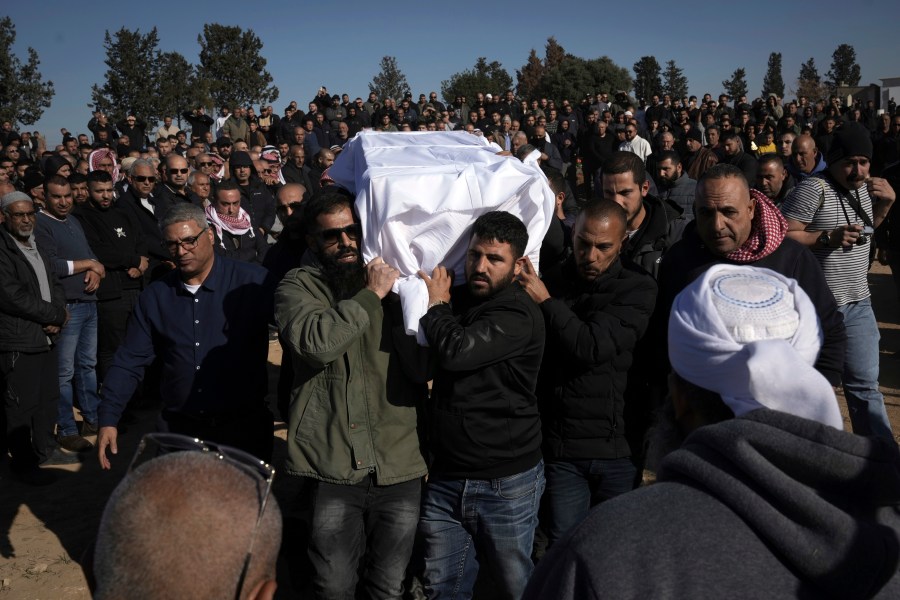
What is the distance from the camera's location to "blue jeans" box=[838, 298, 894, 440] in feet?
14.3

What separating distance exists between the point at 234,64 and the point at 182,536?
4538 cm

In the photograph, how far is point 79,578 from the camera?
14.3ft

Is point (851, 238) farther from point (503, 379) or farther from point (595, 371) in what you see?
point (503, 379)

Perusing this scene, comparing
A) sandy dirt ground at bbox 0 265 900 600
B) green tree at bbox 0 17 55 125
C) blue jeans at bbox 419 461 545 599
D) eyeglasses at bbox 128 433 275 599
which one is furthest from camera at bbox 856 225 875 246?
green tree at bbox 0 17 55 125

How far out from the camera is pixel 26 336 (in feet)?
18.5

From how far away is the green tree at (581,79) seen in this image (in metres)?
44.2

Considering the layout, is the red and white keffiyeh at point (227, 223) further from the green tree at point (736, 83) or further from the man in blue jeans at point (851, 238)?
the green tree at point (736, 83)

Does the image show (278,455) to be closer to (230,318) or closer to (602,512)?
(230,318)

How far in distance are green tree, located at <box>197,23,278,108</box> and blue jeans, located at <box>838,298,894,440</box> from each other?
1640 inches

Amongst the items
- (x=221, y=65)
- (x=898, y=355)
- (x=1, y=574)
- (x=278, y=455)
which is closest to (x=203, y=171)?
(x=278, y=455)

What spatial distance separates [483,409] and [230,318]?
1.47 meters

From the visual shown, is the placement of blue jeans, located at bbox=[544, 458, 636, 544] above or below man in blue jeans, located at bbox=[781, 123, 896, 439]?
below

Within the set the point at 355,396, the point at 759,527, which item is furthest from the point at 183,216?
the point at 759,527

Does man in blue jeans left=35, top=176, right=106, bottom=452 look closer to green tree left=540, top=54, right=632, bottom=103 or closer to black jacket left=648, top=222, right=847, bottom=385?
black jacket left=648, top=222, right=847, bottom=385
